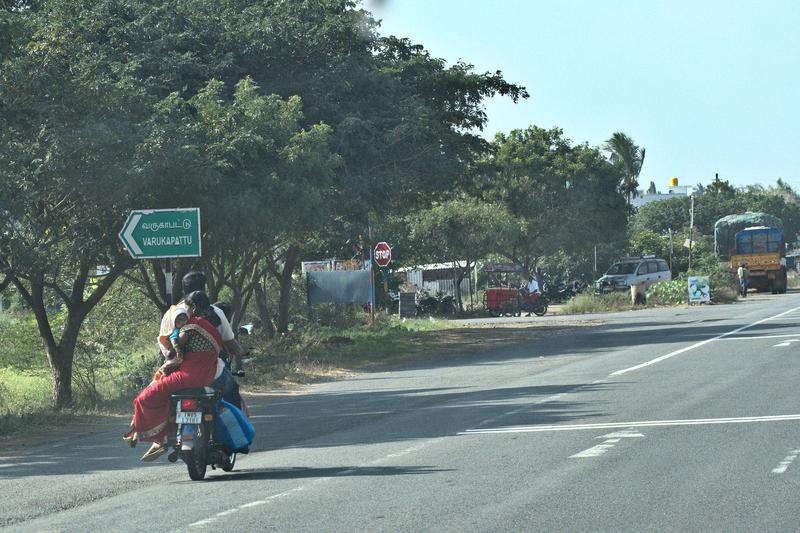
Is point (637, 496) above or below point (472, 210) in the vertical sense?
below

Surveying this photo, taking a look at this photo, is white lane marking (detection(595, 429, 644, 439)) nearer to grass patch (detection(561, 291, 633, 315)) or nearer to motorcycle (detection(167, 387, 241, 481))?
motorcycle (detection(167, 387, 241, 481))

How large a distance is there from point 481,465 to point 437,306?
141 feet

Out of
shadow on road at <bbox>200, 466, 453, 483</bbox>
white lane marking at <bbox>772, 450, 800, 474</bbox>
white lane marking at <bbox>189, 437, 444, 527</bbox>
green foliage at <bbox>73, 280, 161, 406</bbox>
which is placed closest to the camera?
white lane marking at <bbox>189, 437, 444, 527</bbox>

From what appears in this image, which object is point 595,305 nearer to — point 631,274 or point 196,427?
point 631,274

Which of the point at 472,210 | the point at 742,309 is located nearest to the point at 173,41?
the point at 742,309

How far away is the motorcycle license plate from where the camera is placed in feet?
34.0

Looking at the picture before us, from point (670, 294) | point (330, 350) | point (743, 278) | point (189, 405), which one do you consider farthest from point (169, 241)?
point (743, 278)

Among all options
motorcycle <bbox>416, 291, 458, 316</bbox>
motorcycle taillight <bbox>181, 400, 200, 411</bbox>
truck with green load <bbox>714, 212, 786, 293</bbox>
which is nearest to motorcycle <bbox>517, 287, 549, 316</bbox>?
motorcycle <bbox>416, 291, 458, 316</bbox>

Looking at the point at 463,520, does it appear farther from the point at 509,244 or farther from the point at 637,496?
the point at 509,244

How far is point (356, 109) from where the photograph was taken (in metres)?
29.0

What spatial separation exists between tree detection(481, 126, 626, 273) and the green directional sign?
141 feet

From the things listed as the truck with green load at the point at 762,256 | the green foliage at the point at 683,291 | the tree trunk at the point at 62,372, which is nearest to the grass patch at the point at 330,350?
the tree trunk at the point at 62,372

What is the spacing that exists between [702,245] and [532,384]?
220 feet

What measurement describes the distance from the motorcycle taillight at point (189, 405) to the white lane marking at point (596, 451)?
3436 mm
